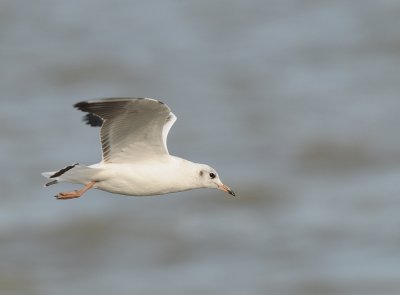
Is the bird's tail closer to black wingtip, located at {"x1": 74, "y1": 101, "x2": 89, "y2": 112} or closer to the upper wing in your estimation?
the upper wing

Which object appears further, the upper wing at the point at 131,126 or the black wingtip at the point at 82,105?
the upper wing at the point at 131,126

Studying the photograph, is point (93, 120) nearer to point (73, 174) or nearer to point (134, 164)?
point (134, 164)

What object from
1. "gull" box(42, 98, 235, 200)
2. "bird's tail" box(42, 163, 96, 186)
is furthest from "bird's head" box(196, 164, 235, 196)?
"bird's tail" box(42, 163, 96, 186)

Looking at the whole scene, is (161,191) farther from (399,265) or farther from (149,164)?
(399,265)

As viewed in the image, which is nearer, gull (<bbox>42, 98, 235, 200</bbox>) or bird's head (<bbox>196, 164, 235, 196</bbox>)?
gull (<bbox>42, 98, 235, 200</bbox>)

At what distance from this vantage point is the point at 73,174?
11.0 metres

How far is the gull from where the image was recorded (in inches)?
427

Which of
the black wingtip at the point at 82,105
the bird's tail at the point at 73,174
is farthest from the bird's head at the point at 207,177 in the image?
the black wingtip at the point at 82,105

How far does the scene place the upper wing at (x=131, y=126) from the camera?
34.5 ft

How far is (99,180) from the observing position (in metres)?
11.1

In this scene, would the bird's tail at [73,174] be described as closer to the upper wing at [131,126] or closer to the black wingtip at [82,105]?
the upper wing at [131,126]

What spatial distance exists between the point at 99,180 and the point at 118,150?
0.33 m

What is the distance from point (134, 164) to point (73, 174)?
22.9 inches

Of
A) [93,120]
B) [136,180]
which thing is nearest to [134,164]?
[136,180]
